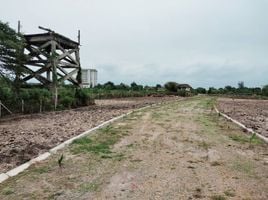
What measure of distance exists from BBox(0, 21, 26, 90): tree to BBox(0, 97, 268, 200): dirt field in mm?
8572

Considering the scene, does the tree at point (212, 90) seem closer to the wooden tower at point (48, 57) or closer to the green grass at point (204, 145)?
the wooden tower at point (48, 57)

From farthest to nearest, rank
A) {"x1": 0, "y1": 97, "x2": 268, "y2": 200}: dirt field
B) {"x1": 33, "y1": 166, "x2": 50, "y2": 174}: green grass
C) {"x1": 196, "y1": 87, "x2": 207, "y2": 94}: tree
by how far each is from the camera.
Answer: {"x1": 196, "y1": 87, "x2": 207, "y2": 94}: tree, {"x1": 33, "y1": 166, "x2": 50, "y2": 174}: green grass, {"x1": 0, "y1": 97, "x2": 268, "y2": 200}: dirt field

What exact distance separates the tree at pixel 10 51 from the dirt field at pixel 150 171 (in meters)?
8.57

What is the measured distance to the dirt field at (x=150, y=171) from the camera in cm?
593

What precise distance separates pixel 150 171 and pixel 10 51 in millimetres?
13200

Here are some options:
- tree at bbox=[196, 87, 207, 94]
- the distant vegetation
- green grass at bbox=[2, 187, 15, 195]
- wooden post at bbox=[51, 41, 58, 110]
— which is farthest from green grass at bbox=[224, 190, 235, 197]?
tree at bbox=[196, 87, 207, 94]

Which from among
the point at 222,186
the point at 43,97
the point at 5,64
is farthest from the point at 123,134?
the point at 43,97

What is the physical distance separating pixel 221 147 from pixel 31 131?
6.58m

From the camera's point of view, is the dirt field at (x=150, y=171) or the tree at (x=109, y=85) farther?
the tree at (x=109, y=85)

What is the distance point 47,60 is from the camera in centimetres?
2541

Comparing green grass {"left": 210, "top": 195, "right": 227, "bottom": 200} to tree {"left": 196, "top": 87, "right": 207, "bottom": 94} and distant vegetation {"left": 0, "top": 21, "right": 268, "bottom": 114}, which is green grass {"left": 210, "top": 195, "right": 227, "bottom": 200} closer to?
→ distant vegetation {"left": 0, "top": 21, "right": 268, "bottom": 114}

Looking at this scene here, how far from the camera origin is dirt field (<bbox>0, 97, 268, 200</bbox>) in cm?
593

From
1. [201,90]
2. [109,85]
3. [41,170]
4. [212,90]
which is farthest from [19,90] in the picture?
[201,90]

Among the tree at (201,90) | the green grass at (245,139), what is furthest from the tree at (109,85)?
the green grass at (245,139)
